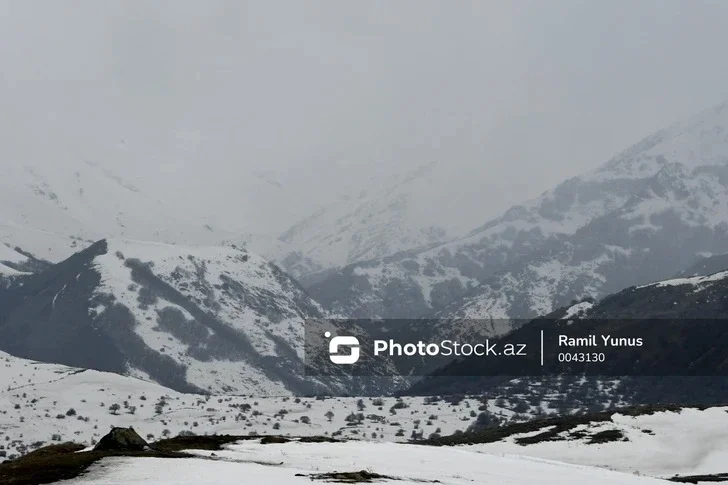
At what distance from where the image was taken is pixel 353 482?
53844 millimetres

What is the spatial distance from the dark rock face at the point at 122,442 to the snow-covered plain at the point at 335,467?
4.76 metres

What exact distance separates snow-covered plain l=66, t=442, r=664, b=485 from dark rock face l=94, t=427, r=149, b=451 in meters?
4.76

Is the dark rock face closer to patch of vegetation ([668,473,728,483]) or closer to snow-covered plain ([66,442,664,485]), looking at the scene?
snow-covered plain ([66,442,664,485])

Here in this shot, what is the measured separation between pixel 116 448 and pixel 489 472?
78.5ft

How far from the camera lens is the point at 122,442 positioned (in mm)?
66312

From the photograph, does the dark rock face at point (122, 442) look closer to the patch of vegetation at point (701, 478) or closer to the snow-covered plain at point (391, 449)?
the snow-covered plain at point (391, 449)

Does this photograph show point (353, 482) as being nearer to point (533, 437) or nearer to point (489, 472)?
point (489, 472)

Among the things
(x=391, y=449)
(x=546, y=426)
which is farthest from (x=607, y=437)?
(x=391, y=449)

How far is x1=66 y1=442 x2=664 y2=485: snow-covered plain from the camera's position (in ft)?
169

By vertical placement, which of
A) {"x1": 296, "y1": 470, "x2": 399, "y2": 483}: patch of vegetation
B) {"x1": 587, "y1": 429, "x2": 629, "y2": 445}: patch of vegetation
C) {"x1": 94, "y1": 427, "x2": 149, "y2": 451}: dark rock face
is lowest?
{"x1": 296, "y1": 470, "x2": 399, "y2": 483}: patch of vegetation

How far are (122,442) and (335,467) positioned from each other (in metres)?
15.1

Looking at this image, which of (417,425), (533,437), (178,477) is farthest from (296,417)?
(178,477)

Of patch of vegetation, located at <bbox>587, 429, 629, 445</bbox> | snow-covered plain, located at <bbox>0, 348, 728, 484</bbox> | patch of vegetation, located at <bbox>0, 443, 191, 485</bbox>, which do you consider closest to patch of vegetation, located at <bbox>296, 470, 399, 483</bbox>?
A: snow-covered plain, located at <bbox>0, 348, 728, 484</bbox>

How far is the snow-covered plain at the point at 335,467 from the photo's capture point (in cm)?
5166
